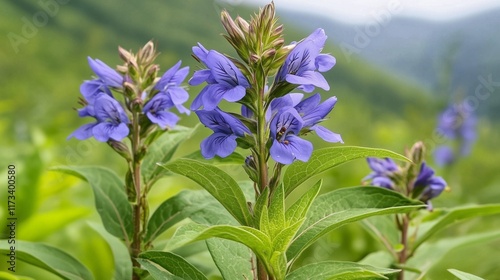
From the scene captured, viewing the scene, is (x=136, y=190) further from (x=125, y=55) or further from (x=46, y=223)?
(x=46, y=223)

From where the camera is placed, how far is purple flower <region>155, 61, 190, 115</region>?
1352mm

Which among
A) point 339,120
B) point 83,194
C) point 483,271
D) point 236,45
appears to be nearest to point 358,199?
point 236,45

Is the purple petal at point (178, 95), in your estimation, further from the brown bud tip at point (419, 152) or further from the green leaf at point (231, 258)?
the brown bud tip at point (419, 152)

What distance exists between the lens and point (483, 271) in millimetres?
1897

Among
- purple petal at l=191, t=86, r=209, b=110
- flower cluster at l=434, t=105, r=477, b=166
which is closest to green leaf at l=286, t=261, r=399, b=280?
purple petal at l=191, t=86, r=209, b=110

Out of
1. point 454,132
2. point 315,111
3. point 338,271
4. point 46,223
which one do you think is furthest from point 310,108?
point 454,132

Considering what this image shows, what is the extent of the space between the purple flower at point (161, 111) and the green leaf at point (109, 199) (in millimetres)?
241

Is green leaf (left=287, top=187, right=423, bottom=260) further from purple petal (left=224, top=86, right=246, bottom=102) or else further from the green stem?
the green stem

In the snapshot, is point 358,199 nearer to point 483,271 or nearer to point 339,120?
point 483,271

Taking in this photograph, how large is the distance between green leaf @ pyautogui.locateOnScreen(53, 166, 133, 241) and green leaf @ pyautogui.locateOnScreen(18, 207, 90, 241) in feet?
1.75

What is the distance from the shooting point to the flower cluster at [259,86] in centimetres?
111

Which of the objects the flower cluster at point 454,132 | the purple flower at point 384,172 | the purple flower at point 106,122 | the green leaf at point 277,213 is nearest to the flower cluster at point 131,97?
the purple flower at point 106,122

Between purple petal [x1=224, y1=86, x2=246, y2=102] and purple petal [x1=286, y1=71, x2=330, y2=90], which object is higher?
purple petal [x1=286, y1=71, x2=330, y2=90]

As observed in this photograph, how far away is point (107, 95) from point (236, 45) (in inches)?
15.1
